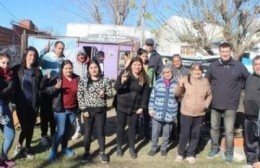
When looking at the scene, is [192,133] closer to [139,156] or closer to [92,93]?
[139,156]

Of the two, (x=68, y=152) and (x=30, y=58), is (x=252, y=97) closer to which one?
(x=68, y=152)

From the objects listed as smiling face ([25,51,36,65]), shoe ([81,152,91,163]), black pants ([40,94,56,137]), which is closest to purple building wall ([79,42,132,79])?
black pants ([40,94,56,137])

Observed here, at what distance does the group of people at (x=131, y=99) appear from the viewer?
741 centimetres

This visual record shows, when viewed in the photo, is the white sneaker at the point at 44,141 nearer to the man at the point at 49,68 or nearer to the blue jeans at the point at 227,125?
the man at the point at 49,68

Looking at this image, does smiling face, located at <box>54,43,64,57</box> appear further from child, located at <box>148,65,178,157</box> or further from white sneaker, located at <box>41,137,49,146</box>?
child, located at <box>148,65,178,157</box>

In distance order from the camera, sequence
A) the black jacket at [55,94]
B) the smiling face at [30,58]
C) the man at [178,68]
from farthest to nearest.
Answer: the man at [178,68], the black jacket at [55,94], the smiling face at [30,58]

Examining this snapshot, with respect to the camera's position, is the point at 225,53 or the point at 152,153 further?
the point at 152,153

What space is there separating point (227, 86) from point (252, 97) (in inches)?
19.5

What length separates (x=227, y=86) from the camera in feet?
25.3

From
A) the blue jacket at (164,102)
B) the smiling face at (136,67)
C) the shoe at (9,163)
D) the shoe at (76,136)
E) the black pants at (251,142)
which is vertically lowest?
the shoe at (9,163)

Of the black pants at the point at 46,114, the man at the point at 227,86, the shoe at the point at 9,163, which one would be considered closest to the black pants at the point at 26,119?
the shoe at the point at 9,163

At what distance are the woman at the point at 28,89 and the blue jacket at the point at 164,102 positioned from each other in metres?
2.07

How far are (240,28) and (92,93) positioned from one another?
10.7 meters

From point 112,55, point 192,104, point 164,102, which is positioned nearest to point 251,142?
point 192,104
